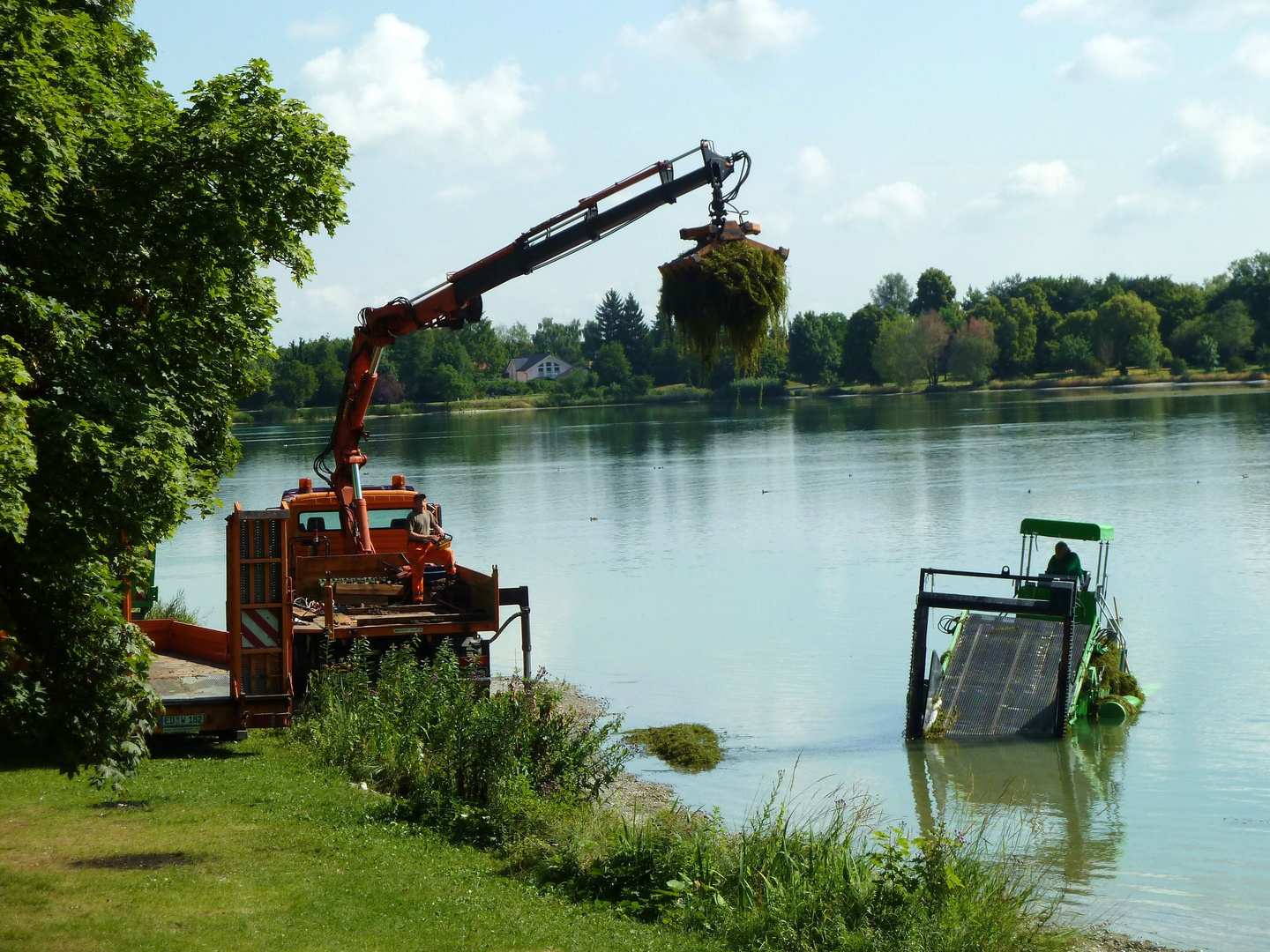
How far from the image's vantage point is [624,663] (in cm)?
2305

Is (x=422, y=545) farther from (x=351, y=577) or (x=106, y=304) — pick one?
(x=106, y=304)

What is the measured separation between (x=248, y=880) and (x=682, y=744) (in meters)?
9.00

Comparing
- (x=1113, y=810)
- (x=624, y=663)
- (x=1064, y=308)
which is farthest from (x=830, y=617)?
(x=1064, y=308)

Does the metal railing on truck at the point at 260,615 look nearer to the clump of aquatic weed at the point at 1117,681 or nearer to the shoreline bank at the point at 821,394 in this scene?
the clump of aquatic weed at the point at 1117,681

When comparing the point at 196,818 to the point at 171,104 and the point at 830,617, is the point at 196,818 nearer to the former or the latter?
the point at 171,104

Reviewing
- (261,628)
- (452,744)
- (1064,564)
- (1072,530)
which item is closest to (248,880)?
(452,744)

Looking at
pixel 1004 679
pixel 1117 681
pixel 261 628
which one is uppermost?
pixel 261 628

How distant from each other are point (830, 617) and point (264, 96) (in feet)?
66.3

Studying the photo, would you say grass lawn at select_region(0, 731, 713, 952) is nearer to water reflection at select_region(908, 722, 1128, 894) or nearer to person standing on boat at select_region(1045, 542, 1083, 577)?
water reflection at select_region(908, 722, 1128, 894)

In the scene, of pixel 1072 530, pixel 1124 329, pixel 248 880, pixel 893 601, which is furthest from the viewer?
A: pixel 1124 329

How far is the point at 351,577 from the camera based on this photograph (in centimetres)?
1559

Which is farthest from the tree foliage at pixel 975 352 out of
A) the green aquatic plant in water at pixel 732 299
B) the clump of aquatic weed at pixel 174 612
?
the green aquatic plant in water at pixel 732 299

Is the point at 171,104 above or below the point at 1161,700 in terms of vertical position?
above

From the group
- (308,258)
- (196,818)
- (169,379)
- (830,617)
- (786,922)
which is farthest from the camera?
(830,617)
